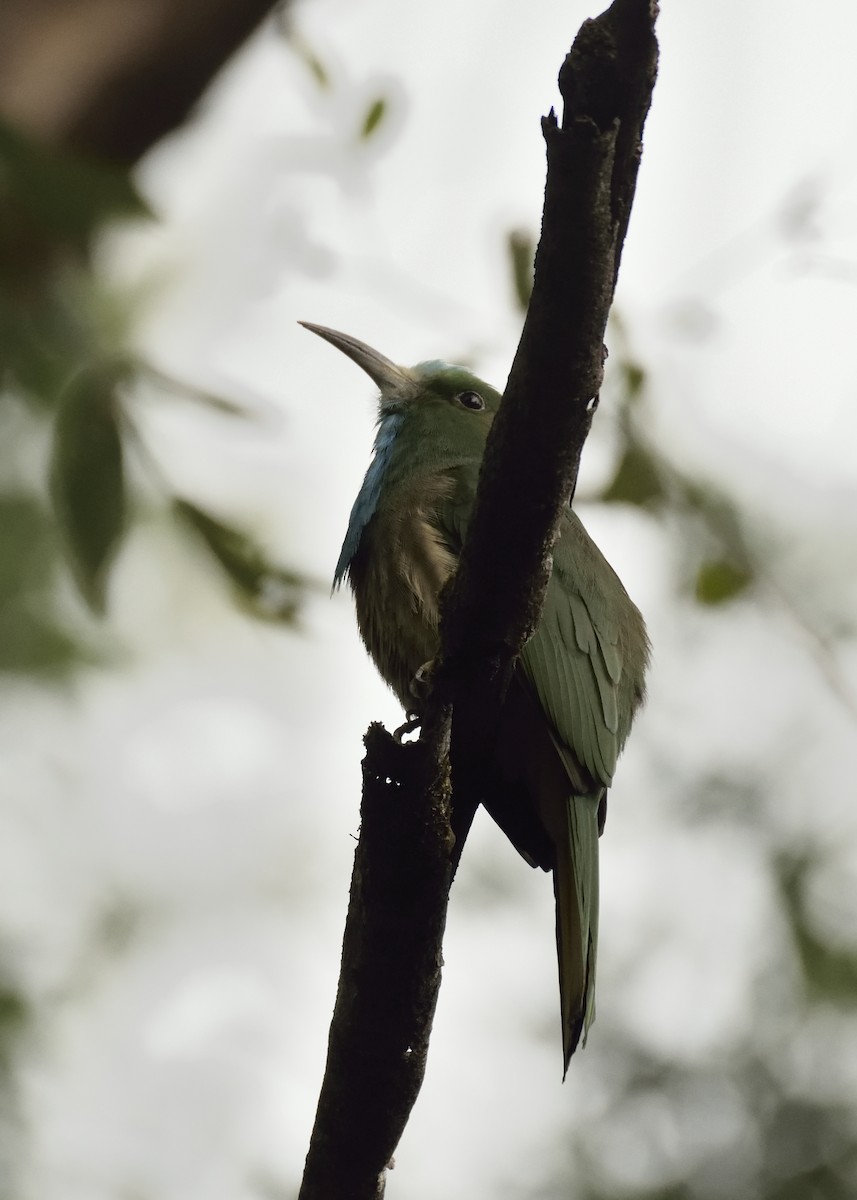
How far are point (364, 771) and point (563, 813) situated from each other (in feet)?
3.45

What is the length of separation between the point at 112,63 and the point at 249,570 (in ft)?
3.91

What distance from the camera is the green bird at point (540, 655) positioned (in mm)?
3248

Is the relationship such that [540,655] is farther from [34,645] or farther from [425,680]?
[34,645]

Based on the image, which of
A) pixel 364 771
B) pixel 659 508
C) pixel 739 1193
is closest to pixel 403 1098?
pixel 364 771

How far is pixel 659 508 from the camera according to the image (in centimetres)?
402

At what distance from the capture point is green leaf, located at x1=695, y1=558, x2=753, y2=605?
13.4ft

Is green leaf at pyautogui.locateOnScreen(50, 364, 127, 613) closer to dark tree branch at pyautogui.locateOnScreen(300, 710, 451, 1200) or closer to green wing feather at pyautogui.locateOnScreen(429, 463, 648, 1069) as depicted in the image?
dark tree branch at pyautogui.locateOnScreen(300, 710, 451, 1200)

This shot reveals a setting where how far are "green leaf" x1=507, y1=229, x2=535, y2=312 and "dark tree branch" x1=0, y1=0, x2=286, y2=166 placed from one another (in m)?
0.93

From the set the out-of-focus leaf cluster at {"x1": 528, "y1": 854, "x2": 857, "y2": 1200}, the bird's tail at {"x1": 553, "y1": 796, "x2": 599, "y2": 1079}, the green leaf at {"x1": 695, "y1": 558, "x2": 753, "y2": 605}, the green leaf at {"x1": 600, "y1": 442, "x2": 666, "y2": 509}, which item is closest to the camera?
the bird's tail at {"x1": 553, "y1": 796, "x2": 599, "y2": 1079}

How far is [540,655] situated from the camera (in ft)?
11.0

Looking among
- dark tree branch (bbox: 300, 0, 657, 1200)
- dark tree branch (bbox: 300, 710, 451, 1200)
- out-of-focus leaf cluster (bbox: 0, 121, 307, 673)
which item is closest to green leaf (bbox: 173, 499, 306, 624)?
out-of-focus leaf cluster (bbox: 0, 121, 307, 673)

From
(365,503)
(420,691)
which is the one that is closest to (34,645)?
(365,503)

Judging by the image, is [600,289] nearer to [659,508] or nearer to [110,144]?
[110,144]

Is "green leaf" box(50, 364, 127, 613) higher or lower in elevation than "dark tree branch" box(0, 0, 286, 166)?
lower
